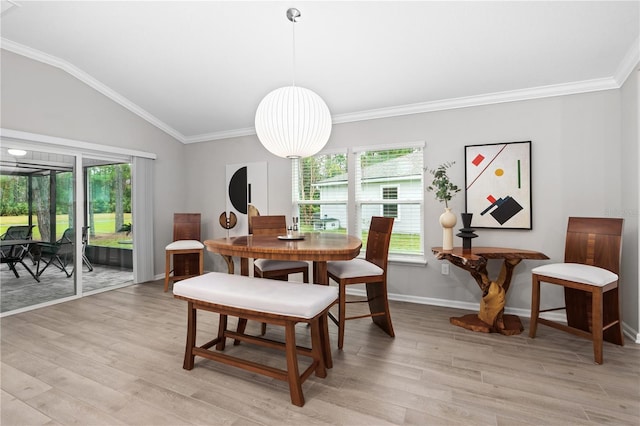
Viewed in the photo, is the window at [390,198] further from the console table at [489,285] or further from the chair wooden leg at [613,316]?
the chair wooden leg at [613,316]

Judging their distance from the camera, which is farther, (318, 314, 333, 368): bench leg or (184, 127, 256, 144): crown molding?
(184, 127, 256, 144): crown molding

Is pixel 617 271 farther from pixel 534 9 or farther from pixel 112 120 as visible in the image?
pixel 112 120

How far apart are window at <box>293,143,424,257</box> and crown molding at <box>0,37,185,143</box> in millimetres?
2252

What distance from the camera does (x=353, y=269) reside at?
8.49 feet

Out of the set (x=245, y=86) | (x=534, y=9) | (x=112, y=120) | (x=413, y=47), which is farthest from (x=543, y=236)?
(x=112, y=120)

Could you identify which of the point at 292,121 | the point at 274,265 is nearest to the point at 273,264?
the point at 274,265

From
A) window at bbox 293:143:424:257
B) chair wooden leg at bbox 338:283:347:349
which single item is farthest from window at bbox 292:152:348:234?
chair wooden leg at bbox 338:283:347:349

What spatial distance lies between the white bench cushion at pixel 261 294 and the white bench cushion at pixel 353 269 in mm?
524

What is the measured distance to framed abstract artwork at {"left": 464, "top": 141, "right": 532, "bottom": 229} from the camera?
10.4 ft

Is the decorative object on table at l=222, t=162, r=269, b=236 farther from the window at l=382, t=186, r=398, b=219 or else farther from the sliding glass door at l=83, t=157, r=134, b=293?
the window at l=382, t=186, r=398, b=219

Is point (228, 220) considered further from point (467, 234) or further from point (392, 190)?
point (467, 234)

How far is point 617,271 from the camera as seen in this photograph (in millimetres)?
2471

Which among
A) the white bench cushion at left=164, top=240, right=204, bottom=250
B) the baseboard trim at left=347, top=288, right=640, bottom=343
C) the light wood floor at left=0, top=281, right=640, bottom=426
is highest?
the white bench cushion at left=164, top=240, right=204, bottom=250

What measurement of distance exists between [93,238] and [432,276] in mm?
4364
